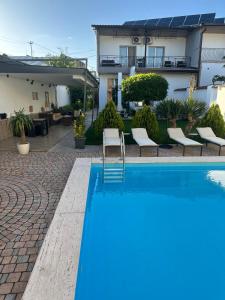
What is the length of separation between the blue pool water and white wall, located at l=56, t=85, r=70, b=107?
17.5m

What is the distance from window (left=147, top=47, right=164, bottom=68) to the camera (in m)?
21.9

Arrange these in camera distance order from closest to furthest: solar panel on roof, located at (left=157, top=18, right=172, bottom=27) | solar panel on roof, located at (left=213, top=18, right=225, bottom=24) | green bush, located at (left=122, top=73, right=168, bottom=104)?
1. green bush, located at (left=122, top=73, right=168, bottom=104)
2. solar panel on roof, located at (left=213, top=18, right=225, bottom=24)
3. solar panel on roof, located at (left=157, top=18, right=172, bottom=27)

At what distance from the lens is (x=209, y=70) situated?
66.3 ft

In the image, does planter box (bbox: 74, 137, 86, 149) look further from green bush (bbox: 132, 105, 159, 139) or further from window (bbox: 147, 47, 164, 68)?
window (bbox: 147, 47, 164, 68)

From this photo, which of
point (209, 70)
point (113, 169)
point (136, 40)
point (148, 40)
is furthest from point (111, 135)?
point (148, 40)

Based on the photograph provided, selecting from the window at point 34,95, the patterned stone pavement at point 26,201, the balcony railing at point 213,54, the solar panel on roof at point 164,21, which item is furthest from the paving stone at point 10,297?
the solar panel on roof at point 164,21

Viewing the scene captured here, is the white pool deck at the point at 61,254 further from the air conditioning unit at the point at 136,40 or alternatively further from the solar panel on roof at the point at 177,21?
the solar panel on roof at the point at 177,21

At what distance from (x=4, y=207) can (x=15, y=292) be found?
2.16 m

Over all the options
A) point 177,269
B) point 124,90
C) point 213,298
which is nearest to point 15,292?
point 177,269

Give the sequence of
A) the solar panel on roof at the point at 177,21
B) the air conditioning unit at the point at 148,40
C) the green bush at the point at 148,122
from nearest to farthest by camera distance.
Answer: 1. the green bush at the point at 148,122
2. the air conditioning unit at the point at 148,40
3. the solar panel on roof at the point at 177,21

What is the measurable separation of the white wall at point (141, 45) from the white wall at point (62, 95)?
5.19m

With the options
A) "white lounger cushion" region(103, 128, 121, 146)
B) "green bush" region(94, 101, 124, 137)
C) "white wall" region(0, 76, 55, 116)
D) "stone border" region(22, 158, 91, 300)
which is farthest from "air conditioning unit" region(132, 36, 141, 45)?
"stone border" region(22, 158, 91, 300)

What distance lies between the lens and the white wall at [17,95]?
438 inches

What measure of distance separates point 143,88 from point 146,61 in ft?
34.3
